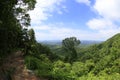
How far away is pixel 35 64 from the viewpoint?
16.8 metres

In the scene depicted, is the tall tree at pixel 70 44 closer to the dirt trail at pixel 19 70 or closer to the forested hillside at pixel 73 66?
the forested hillside at pixel 73 66

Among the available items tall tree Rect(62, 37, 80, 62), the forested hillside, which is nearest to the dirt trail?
the forested hillside

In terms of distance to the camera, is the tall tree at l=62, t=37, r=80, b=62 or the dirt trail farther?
the tall tree at l=62, t=37, r=80, b=62

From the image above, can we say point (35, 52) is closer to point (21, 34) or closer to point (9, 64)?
point (21, 34)

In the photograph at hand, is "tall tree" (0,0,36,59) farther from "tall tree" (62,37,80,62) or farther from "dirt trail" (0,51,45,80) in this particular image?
"tall tree" (62,37,80,62)

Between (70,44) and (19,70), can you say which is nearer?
(19,70)

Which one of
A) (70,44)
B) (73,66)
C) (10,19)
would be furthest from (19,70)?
(70,44)

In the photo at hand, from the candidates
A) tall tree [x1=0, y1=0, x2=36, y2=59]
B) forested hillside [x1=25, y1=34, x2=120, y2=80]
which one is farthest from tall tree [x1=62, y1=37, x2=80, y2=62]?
tall tree [x1=0, y1=0, x2=36, y2=59]

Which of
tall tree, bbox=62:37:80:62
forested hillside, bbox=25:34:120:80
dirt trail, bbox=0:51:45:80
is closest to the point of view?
dirt trail, bbox=0:51:45:80

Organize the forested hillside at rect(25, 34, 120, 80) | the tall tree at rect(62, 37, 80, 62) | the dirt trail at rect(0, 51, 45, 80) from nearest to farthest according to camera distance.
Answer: the dirt trail at rect(0, 51, 45, 80) < the forested hillside at rect(25, 34, 120, 80) < the tall tree at rect(62, 37, 80, 62)

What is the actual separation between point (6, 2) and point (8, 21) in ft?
4.92

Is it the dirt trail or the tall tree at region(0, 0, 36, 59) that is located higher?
the tall tree at region(0, 0, 36, 59)

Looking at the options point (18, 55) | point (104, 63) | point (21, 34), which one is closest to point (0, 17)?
point (18, 55)

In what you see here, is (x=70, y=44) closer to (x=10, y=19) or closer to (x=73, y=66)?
(x=73, y=66)
